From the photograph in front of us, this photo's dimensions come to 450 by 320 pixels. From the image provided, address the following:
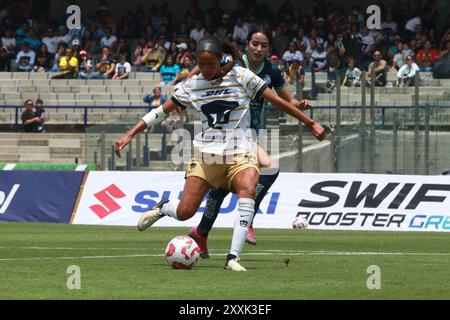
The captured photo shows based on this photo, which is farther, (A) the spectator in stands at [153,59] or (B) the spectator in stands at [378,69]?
(A) the spectator in stands at [153,59]

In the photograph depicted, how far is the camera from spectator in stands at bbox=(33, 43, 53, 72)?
38188mm

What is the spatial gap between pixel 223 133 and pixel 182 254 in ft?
4.38

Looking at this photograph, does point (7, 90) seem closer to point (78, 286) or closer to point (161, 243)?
point (161, 243)

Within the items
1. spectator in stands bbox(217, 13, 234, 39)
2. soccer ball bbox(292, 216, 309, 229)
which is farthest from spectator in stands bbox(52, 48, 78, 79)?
soccer ball bbox(292, 216, 309, 229)

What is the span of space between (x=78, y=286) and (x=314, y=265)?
11.2 ft

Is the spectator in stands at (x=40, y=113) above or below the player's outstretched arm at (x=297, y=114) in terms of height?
below

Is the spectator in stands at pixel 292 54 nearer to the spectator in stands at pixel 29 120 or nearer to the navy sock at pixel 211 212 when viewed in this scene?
the spectator in stands at pixel 29 120

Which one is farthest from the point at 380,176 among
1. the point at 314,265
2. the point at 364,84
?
the point at 314,265

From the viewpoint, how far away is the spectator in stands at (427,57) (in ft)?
106

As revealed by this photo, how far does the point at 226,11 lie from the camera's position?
39500mm

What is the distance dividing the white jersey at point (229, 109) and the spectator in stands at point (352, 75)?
1642 cm

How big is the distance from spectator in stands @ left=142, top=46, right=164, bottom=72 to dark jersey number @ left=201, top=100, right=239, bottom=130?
23869 millimetres

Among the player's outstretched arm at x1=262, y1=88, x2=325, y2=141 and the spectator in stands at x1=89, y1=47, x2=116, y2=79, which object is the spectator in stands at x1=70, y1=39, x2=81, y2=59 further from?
the player's outstretched arm at x1=262, y1=88, x2=325, y2=141

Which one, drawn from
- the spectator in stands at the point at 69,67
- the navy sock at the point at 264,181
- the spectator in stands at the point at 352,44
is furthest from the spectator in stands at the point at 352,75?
the navy sock at the point at 264,181
